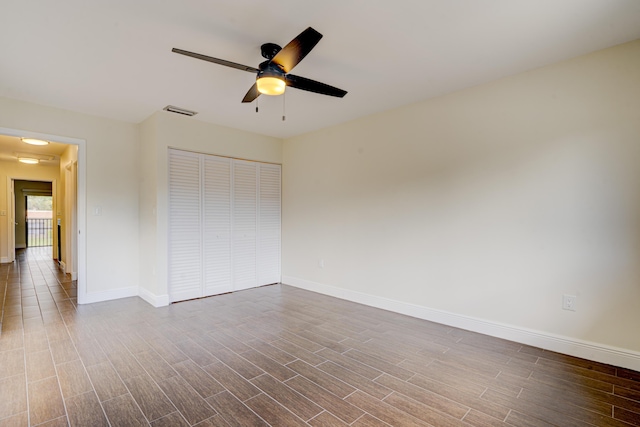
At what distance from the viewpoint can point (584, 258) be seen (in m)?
2.53

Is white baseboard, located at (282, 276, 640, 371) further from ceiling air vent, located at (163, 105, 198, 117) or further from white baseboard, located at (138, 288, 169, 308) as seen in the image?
ceiling air vent, located at (163, 105, 198, 117)

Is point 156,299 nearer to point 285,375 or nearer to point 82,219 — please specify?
point 82,219

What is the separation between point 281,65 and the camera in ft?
7.06

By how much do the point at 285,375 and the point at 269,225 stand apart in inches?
125

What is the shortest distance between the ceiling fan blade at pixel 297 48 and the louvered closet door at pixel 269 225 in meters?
3.08

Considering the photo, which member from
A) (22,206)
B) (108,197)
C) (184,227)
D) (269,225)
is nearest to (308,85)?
(184,227)

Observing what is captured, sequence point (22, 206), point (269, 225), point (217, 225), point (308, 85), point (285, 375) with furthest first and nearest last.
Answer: point (22, 206), point (269, 225), point (217, 225), point (308, 85), point (285, 375)

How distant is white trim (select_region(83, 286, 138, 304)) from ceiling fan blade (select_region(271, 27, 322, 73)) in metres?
3.93

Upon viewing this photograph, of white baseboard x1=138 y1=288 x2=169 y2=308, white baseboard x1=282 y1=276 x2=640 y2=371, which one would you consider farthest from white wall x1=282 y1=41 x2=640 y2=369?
white baseboard x1=138 y1=288 x2=169 y2=308

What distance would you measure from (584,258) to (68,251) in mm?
7771

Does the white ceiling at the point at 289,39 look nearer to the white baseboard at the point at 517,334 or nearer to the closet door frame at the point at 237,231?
the closet door frame at the point at 237,231

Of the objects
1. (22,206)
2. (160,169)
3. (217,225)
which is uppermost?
(160,169)

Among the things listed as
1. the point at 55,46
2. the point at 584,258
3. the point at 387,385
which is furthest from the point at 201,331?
the point at 584,258

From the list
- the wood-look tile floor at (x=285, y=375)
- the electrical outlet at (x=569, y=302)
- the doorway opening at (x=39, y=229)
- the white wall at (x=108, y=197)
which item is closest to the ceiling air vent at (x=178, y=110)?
the white wall at (x=108, y=197)
